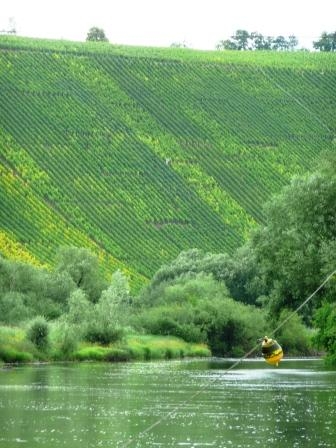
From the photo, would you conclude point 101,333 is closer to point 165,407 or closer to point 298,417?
point 165,407

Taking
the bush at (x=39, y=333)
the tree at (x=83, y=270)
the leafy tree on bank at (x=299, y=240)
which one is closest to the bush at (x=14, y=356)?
the bush at (x=39, y=333)

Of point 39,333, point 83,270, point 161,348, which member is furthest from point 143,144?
point 39,333

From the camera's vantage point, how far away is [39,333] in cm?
7256

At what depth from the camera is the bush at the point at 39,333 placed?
7194 centimetres

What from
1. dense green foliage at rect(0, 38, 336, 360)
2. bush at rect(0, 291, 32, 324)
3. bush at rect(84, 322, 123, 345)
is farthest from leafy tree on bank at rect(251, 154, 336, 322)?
bush at rect(0, 291, 32, 324)

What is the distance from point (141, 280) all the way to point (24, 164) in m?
17.6

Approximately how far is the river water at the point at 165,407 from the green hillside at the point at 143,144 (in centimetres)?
4902

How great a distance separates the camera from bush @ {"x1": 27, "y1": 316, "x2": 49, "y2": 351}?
7194 cm

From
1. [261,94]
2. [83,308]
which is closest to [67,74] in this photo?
[261,94]

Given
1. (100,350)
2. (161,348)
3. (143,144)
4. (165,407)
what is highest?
(143,144)

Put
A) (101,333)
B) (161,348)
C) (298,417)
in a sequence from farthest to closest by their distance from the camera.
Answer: (161,348)
(101,333)
(298,417)

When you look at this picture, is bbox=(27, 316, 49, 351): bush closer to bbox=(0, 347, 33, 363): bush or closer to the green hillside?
bbox=(0, 347, 33, 363): bush

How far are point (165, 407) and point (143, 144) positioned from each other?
9464cm

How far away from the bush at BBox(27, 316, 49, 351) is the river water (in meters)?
3.66
